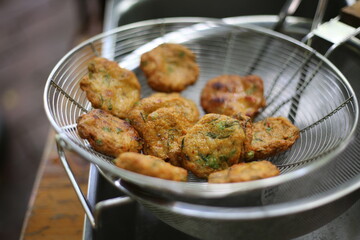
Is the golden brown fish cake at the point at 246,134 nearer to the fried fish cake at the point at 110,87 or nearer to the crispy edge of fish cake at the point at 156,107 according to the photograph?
the crispy edge of fish cake at the point at 156,107

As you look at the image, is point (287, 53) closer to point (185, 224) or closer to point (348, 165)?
point (348, 165)

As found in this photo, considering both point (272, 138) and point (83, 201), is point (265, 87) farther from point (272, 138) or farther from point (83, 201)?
point (83, 201)

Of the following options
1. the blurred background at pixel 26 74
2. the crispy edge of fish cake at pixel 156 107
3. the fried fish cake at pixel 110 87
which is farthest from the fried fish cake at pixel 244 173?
the blurred background at pixel 26 74

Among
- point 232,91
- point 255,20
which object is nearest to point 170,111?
point 232,91

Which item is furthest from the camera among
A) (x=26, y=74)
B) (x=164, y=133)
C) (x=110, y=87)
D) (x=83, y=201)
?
(x=26, y=74)

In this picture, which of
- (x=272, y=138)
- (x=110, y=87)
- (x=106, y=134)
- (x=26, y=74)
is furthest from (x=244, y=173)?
(x=26, y=74)

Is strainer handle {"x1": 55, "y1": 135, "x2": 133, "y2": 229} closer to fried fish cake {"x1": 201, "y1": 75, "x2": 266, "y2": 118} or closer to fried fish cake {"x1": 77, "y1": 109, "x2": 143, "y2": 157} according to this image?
fried fish cake {"x1": 77, "y1": 109, "x2": 143, "y2": 157}
